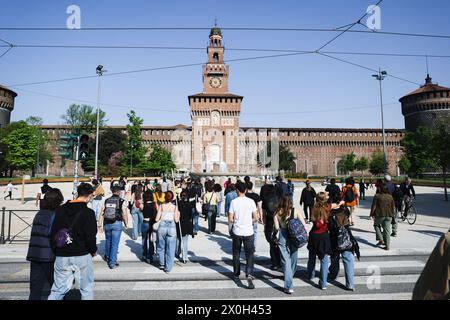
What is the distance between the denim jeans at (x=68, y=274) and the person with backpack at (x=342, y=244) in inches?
156

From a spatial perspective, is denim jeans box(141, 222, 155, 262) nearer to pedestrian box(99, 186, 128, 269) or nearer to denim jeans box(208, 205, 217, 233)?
pedestrian box(99, 186, 128, 269)

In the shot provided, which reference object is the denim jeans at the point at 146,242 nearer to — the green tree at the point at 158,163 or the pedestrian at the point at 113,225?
the pedestrian at the point at 113,225

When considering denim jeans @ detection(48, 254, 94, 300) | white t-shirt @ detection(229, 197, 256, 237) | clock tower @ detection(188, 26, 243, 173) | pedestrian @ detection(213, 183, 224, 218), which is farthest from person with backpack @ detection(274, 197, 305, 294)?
clock tower @ detection(188, 26, 243, 173)

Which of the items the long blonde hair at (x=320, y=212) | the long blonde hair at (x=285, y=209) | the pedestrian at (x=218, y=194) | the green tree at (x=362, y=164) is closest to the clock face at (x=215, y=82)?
the green tree at (x=362, y=164)

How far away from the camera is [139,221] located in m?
10.0

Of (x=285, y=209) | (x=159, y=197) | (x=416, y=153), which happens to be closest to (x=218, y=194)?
(x=159, y=197)

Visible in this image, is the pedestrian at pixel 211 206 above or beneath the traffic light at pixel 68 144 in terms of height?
beneath

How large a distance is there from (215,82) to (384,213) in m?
54.5

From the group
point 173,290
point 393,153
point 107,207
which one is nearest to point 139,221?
point 107,207

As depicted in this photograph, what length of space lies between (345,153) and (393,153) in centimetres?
1139

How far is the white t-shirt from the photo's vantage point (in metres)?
5.45

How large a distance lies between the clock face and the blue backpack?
5640cm

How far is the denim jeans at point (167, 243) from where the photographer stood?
6.01m
